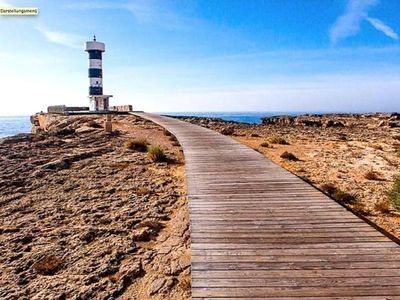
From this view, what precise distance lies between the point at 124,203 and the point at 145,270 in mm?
3941

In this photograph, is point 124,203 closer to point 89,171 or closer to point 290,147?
point 89,171

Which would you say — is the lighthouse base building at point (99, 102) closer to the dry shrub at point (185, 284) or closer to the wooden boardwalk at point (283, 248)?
the wooden boardwalk at point (283, 248)

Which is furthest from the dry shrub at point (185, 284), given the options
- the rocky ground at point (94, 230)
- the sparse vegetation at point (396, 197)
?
the sparse vegetation at point (396, 197)

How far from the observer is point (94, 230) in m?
7.84

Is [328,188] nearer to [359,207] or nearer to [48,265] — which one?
[359,207]

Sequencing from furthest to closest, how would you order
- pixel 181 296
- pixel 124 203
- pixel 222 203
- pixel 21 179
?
pixel 21 179, pixel 124 203, pixel 222 203, pixel 181 296

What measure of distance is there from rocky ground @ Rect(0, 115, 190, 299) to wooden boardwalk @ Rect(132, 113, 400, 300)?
0.93 m

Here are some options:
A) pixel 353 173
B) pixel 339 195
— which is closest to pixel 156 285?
pixel 339 195

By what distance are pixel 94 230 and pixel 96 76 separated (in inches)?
2176

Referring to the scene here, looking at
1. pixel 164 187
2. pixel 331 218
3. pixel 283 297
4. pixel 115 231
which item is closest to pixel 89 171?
pixel 164 187

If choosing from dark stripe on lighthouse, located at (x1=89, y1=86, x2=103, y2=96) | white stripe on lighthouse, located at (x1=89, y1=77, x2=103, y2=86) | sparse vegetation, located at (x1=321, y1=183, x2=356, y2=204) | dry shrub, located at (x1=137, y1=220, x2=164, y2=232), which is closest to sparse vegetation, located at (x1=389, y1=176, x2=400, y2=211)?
sparse vegetation, located at (x1=321, y1=183, x2=356, y2=204)

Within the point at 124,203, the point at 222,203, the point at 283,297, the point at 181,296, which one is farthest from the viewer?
the point at 124,203

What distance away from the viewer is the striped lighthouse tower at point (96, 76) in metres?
58.1

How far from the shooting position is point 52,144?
2041 centimetres
